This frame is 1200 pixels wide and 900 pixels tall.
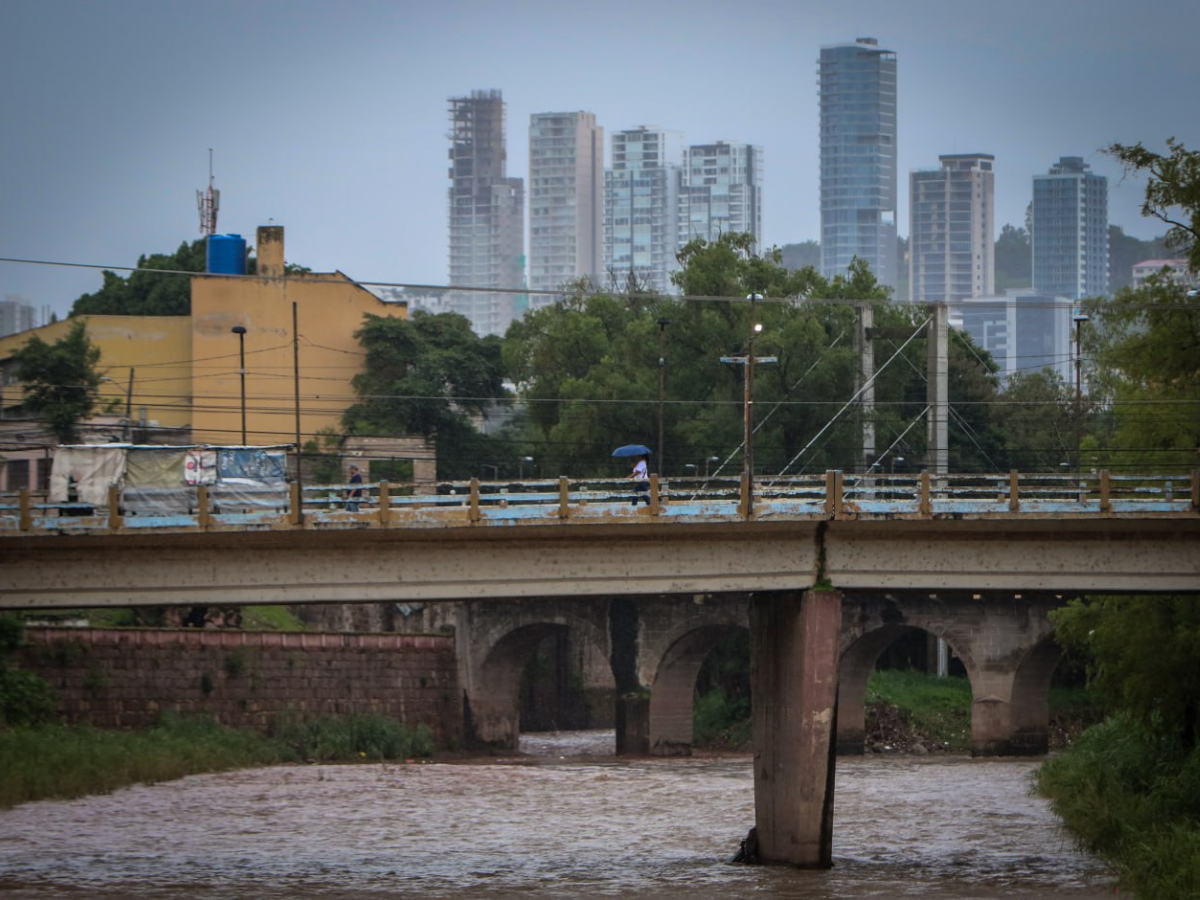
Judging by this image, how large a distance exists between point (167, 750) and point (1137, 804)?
2343 cm

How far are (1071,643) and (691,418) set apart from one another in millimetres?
28959

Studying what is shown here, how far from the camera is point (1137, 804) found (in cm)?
3631

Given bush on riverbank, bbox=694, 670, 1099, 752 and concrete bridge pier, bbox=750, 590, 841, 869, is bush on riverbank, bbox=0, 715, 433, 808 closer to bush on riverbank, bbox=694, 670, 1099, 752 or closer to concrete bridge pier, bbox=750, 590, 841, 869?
bush on riverbank, bbox=694, 670, 1099, 752

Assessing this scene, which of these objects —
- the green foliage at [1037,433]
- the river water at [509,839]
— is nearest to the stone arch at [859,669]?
the river water at [509,839]

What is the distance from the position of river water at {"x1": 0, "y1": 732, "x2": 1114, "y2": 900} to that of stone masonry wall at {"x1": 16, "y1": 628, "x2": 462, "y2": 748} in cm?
311

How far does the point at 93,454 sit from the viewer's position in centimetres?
4112

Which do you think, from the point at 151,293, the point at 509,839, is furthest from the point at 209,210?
the point at 509,839

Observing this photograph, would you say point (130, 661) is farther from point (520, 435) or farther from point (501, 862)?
point (520, 435)

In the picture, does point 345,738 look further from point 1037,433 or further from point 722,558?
point 1037,433

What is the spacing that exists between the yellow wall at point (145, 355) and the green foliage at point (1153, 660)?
45079 mm

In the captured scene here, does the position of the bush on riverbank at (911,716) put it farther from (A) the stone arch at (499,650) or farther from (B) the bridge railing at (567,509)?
(B) the bridge railing at (567,509)

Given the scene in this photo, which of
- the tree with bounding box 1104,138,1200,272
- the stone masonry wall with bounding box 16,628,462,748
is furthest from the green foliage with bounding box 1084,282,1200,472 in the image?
the stone masonry wall with bounding box 16,628,462,748

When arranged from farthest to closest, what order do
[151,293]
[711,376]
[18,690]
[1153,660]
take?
1. [151,293]
2. [711,376]
3. [18,690]
4. [1153,660]

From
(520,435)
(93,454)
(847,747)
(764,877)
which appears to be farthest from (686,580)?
(520,435)
